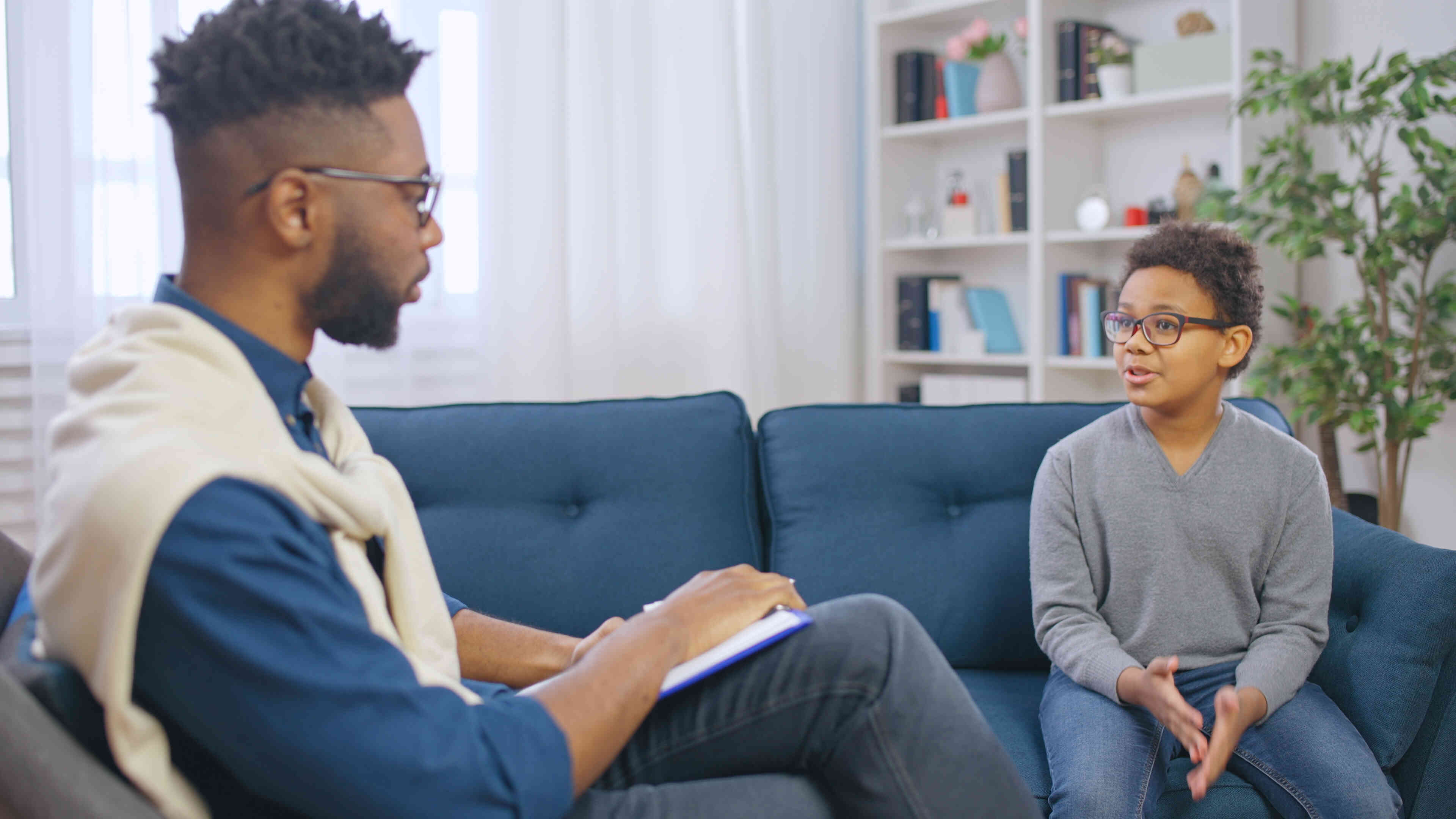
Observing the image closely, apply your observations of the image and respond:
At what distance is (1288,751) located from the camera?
4.43ft

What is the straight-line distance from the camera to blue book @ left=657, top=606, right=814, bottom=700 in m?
1.03

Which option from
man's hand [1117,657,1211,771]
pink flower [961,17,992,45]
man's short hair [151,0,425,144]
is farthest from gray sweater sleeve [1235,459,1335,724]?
pink flower [961,17,992,45]

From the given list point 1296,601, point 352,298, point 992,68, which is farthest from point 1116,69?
point 352,298

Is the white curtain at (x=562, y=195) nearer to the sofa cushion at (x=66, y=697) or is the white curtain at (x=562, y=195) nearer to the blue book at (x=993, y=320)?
the blue book at (x=993, y=320)

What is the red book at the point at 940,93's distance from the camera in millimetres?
3748

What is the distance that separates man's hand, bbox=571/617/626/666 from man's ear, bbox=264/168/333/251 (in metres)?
0.51

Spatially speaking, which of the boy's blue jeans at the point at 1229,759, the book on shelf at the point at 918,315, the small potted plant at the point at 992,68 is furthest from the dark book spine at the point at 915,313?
the boy's blue jeans at the point at 1229,759

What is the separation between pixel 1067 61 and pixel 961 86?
0.38 meters

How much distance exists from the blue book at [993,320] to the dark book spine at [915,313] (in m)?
0.14

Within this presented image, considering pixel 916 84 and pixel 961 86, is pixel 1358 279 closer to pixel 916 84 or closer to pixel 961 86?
pixel 961 86

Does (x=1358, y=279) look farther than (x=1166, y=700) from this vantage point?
Yes

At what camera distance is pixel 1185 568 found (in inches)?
59.9

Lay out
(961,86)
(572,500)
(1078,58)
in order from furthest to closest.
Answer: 1. (961,86)
2. (1078,58)
3. (572,500)

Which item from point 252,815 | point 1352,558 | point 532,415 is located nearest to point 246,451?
point 252,815
